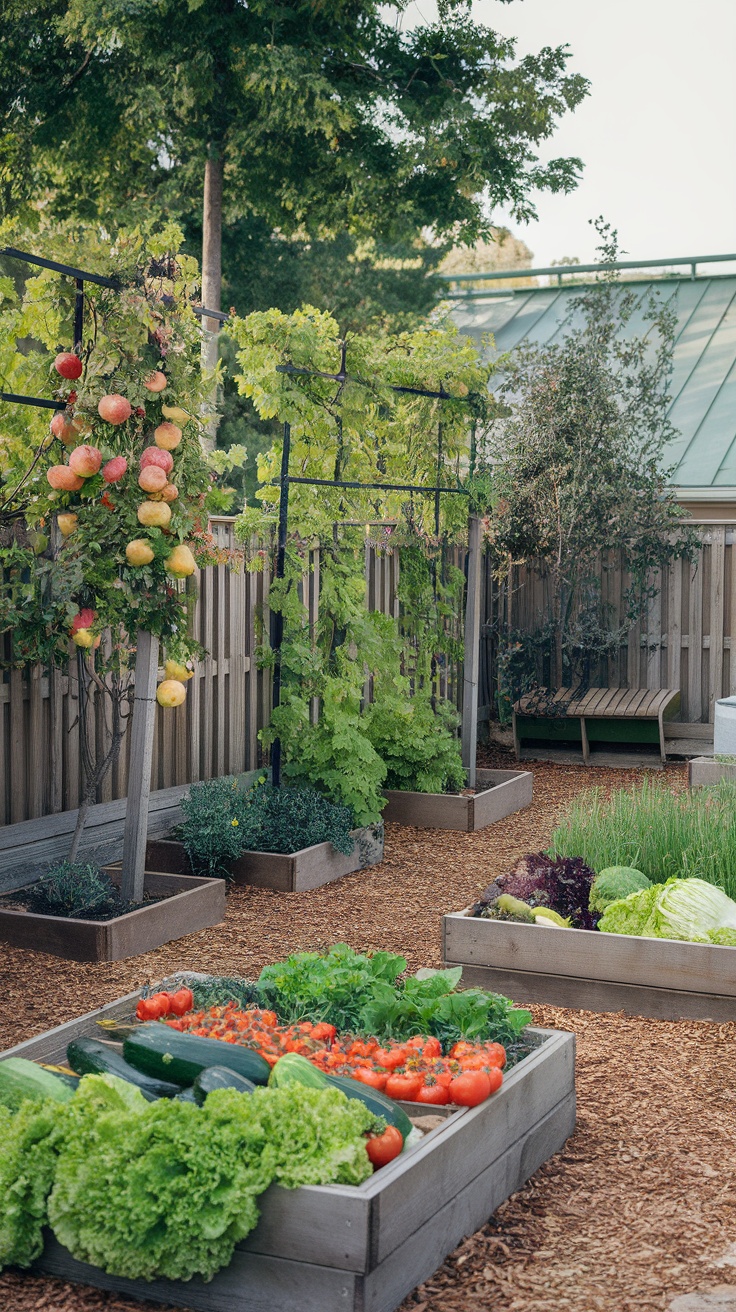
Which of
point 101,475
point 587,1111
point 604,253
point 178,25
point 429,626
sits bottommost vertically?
point 587,1111

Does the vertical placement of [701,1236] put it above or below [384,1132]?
below

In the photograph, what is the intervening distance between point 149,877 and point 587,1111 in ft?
8.88

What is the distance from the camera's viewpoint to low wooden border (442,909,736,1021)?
168 inches

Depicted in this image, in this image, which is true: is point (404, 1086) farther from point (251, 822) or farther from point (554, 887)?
point (251, 822)

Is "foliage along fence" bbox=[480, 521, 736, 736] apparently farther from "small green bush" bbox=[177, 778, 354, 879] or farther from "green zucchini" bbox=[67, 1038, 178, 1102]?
"green zucchini" bbox=[67, 1038, 178, 1102]

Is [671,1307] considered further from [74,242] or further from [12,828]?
[74,242]

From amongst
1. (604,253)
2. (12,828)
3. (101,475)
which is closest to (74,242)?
(101,475)

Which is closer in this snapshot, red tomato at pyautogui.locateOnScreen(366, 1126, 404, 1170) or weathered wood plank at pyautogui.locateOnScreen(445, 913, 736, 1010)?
red tomato at pyautogui.locateOnScreen(366, 1126, 404, 1170)

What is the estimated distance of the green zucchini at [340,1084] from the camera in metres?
2.72

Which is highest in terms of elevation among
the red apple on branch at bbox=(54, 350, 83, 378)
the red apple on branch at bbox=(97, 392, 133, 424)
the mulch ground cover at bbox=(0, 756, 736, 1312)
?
the red apple on branch at bbox=(54, 350, 83, 378)

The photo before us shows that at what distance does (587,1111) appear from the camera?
3.61 meters

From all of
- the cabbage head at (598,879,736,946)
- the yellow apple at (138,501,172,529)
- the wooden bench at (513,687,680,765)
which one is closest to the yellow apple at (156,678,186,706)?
the yellow apple at (138,501,172,529)

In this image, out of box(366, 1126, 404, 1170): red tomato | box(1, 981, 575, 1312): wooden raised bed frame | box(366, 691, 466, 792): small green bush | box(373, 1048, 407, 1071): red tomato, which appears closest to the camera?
box(1, 981, 575, 1312): wooden raised bed frame

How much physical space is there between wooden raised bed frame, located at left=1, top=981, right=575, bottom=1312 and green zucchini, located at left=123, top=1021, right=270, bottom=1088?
0.46 m
